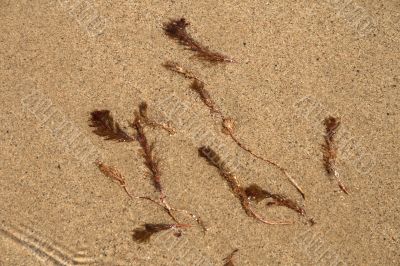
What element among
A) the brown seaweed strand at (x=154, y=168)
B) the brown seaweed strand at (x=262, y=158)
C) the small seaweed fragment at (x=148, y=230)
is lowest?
the small seaweed fragment at (x=148, y=230)

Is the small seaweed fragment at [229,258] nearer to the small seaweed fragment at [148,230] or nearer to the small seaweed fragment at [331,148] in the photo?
the small seaweed fragment at [148,230]

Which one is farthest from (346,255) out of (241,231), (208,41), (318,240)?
(208,41)

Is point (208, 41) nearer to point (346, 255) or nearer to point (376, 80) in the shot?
point (376, 80)

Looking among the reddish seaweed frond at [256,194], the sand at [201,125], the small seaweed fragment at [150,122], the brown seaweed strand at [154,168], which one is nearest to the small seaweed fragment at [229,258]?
the sand at [201,125]

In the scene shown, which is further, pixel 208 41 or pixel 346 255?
pixel 208 41

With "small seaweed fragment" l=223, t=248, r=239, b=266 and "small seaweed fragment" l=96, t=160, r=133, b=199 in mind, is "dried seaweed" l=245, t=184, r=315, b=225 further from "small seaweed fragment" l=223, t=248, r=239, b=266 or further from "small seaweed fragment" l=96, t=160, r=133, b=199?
"small seaweed fragment" l=96, t=160, r=133, b=199

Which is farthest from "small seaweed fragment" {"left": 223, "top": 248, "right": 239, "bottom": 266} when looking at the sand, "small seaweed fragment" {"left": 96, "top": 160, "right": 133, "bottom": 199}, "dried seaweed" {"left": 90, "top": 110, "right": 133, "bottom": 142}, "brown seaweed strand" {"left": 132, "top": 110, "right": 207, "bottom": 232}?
"dried seaweed" {"left": 90, "top": 110, "right": 133, "bottom": 142}

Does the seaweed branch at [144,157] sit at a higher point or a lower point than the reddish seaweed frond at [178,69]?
lower
